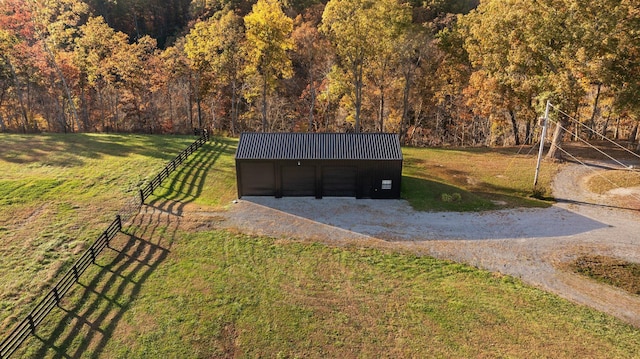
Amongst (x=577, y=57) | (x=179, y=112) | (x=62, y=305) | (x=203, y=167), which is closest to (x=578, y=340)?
(x=62, y=305)

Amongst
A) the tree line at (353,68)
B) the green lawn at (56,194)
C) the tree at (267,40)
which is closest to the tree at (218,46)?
the tree line at (353,68)

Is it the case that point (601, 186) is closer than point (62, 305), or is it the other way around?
point (62, 305)

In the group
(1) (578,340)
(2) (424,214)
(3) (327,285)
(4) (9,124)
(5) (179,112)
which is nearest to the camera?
(1) (578,340)

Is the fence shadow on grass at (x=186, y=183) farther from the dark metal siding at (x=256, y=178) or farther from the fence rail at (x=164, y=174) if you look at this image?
the dark metal siding at (x=256, y=178)

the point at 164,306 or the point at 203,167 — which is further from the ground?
the point at 203,167

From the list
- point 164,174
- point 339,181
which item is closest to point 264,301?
point 339,181

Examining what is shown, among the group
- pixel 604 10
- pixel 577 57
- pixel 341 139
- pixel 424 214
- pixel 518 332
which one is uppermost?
pixel 604 10

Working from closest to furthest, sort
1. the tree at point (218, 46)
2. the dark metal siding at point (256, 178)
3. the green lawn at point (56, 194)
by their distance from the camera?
the green lawn at point (56, 194) → the dark metal siding at point (256, 178) → the tree at point (218, 46)

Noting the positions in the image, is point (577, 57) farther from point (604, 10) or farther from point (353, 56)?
point (353, 56)
